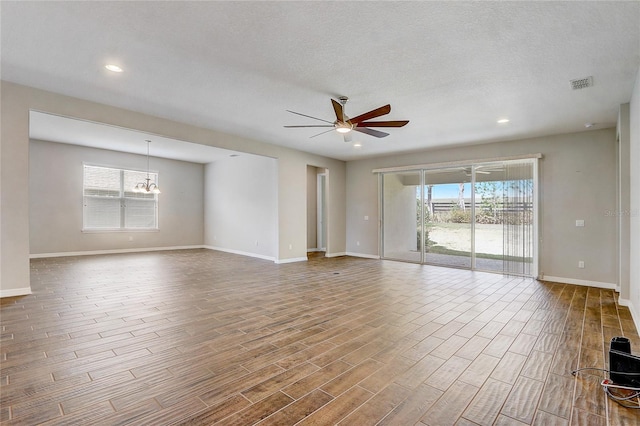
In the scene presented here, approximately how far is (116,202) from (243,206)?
12.1 feet

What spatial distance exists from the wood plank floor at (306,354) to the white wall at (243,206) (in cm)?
326

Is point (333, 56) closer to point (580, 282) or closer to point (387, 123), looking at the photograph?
point (387, 123)

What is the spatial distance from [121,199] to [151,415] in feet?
29.0

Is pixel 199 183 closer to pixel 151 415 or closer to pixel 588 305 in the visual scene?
pixel 151 415

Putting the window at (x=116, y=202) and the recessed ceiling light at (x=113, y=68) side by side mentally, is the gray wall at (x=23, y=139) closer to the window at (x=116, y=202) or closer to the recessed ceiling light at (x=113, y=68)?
the recessed ceiling light at (x=113, y=68)

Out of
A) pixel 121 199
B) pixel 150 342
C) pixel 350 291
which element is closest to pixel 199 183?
pixel 121 199

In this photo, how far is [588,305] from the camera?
4078 mm

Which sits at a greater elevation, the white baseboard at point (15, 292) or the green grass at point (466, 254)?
the green grass at point (466, 254)

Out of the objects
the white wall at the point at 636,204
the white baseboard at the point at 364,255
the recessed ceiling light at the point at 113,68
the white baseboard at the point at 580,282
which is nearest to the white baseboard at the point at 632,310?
the white wall at the point at 636,204

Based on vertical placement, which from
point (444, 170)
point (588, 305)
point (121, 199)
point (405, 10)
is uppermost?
point (405, 10)

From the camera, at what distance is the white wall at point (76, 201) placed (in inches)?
297

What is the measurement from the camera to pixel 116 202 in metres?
8.84

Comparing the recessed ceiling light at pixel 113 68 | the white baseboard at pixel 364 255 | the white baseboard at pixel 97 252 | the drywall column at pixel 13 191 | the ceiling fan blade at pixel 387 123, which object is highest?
the recessed ceiling light at pixel 113 68

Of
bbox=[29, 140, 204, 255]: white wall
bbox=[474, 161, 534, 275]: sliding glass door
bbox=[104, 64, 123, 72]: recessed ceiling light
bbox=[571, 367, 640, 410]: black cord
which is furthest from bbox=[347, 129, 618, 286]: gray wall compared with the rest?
bbox=[29, 140, 204, 255]: white wall
